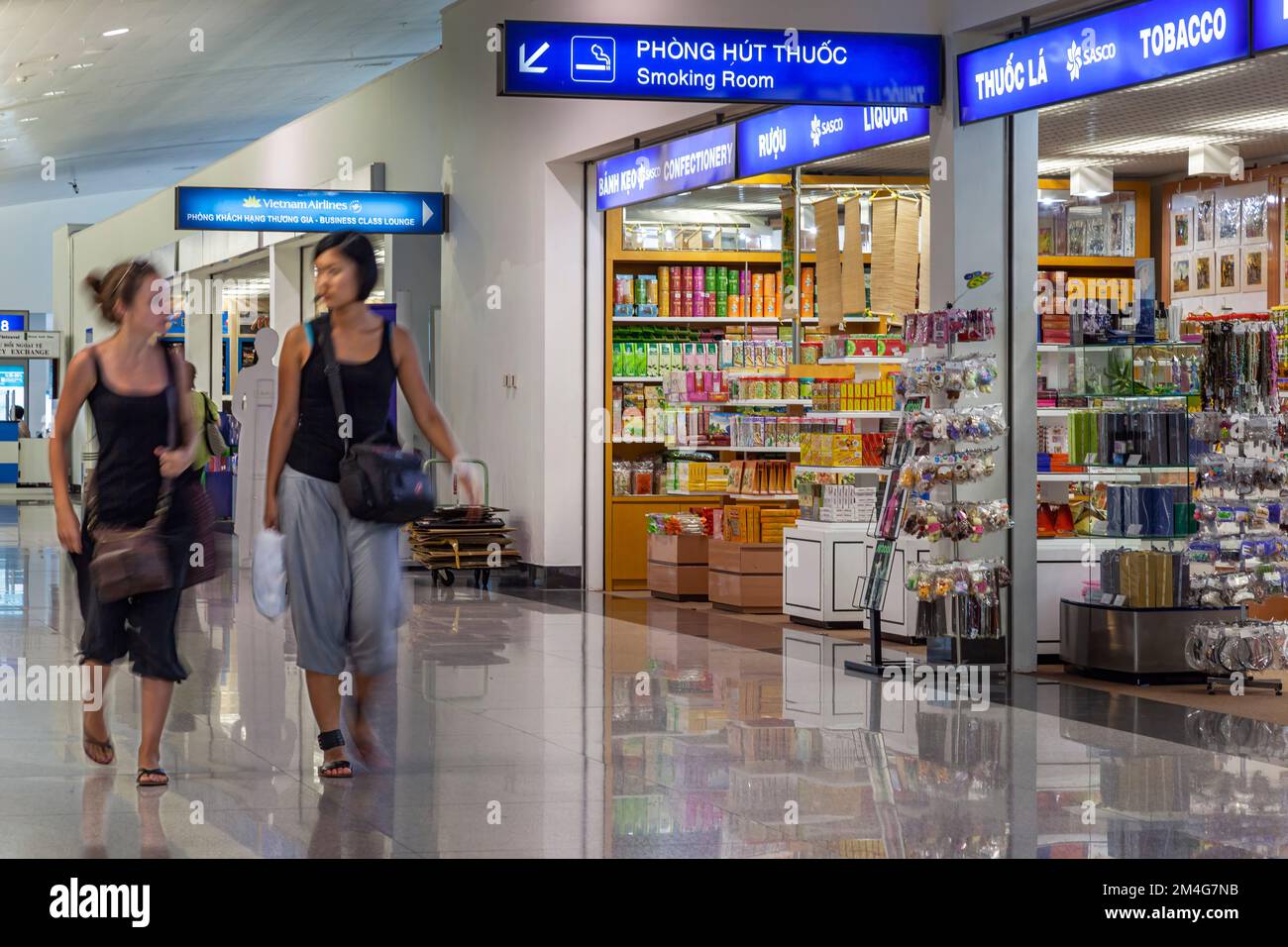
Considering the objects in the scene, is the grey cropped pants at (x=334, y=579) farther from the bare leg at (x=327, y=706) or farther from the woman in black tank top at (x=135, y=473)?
the woman in black tank top at (x=135, y=473)

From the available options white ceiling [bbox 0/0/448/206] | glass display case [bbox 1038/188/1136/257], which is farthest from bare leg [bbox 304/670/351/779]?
white ceiling [bbox 0/0/448/206]

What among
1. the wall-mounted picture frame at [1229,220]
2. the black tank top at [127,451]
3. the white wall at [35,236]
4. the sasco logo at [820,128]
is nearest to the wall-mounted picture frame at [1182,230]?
the wall-mounted picture frame at [1229,220]

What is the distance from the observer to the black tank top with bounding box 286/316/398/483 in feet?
18.1

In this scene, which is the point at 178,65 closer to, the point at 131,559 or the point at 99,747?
the point at 99,747

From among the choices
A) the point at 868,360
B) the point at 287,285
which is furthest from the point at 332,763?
the point at 287,285

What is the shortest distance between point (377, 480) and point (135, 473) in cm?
74

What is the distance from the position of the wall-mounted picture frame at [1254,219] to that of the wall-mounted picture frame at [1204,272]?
298 mm

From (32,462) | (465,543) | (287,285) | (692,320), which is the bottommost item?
(465,543)

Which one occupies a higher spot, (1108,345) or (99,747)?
(1108,345)

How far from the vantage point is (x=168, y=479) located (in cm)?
543

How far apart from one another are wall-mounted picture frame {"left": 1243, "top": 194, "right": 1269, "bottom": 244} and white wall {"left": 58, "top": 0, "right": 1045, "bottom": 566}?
3.41 m

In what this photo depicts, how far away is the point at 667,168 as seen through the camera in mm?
11398
